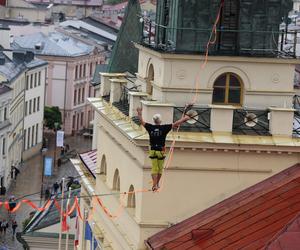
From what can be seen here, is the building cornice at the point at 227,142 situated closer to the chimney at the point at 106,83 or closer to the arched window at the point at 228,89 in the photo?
the arched window at the point at 228,89

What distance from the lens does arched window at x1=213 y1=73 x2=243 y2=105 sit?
28016 mm

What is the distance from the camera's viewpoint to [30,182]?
3319 inches

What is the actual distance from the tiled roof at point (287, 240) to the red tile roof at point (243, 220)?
3.07m

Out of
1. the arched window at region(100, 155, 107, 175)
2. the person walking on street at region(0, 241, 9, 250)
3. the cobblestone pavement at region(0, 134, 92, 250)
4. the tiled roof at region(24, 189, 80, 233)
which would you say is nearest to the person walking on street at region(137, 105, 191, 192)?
the arched window at region(100, 155, 107, 175)

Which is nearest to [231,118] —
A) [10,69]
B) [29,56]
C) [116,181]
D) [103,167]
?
[116,181]

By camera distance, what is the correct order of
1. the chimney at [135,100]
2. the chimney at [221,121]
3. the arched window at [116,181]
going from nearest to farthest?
the chimney at [221,121], the chimney at [135,100], the arched window at [116,181]

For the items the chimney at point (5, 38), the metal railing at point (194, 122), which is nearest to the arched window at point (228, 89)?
the metal railing at point (194, 122)

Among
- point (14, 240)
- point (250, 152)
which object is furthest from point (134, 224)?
point (14, 240)

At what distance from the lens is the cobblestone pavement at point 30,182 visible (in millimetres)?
67375

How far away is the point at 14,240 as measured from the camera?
66.2 meters

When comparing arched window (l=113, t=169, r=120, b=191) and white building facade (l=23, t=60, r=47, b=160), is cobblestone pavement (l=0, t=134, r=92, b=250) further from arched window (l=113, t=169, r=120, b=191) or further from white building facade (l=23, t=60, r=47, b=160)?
arched window (l=113, t=169, r=120, b=191)

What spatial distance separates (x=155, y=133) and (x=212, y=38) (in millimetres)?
3035

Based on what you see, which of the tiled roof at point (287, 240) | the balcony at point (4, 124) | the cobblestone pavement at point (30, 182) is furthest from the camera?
the balcony at point (4, 124)

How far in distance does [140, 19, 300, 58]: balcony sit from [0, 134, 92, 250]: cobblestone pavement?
3750 centimetres
